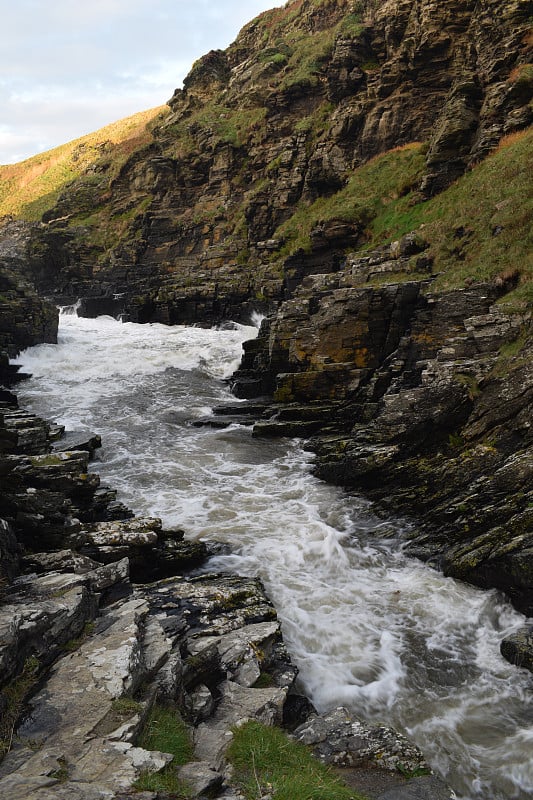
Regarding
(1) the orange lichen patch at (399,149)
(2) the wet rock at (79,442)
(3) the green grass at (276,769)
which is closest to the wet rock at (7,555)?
(3) the green grass at (276,769)

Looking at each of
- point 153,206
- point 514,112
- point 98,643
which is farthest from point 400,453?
point 153,206

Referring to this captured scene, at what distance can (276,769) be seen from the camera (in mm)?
4746

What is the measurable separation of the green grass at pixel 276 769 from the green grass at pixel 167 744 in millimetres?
530

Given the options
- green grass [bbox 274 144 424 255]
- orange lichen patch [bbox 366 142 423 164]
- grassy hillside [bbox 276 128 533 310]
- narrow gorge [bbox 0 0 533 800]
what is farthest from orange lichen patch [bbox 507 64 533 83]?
orange lichen patch [bbox 366 142 423 164]

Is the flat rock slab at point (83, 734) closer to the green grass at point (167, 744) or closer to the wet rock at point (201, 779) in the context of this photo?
the green grass at point (167, 744)

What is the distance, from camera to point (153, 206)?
5512 cm

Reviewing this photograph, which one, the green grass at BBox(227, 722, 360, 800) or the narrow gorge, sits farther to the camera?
the narrow gorge

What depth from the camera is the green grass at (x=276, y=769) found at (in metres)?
4.30

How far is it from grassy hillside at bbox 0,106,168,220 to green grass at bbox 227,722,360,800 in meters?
84.7

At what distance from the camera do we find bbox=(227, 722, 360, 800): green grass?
430cm

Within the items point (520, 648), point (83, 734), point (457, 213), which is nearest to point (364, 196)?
point (457, 213)

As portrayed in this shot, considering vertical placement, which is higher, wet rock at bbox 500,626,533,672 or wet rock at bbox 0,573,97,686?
wet rock at bbox 0,573,97,686

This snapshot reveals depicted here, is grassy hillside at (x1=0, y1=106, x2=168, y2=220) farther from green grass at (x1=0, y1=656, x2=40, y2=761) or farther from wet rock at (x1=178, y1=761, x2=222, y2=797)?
wet rock at (x1=178, y1=761, x2=222, y2=797)

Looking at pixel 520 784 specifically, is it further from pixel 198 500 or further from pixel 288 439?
pixel 288 439
